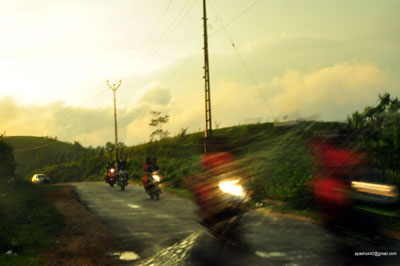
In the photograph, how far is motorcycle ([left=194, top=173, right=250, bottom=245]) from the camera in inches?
276

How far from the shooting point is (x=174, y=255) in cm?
615

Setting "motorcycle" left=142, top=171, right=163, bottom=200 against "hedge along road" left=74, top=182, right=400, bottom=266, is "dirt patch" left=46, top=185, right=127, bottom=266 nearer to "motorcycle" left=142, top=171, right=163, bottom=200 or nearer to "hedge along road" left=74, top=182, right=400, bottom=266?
"hedge along road" left=74, top=182, right=400, bottom=266

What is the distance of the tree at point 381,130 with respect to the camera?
8.60 metres

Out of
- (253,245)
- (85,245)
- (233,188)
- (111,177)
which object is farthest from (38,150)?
(253,245)

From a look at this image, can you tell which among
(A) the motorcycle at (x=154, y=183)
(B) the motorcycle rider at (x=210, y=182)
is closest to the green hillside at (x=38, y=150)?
(A) the motorcycle at (x=154, y=183)

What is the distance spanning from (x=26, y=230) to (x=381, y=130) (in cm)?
1039

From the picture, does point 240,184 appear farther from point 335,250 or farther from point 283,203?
point 283,203

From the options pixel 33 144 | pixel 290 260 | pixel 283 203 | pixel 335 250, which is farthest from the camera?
pixel 33 144

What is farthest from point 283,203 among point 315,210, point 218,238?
point 218,238

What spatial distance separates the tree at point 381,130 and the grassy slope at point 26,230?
799cm

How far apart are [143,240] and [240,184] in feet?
8.33

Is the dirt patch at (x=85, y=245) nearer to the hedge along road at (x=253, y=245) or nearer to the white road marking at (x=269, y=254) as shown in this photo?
the hedge along road at (x=253, y=245)

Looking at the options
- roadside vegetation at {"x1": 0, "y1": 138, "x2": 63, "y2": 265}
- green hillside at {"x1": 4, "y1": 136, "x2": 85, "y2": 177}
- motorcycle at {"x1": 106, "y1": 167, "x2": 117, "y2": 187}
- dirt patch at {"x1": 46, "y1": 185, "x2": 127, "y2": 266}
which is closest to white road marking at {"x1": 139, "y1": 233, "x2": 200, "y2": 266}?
dirt patch at {"x1": 46, "y1": 185, "x2": 127, "y2": 266}

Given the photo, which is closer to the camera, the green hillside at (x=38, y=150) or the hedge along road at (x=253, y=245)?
the hedge along road at (x=253, y=245)
